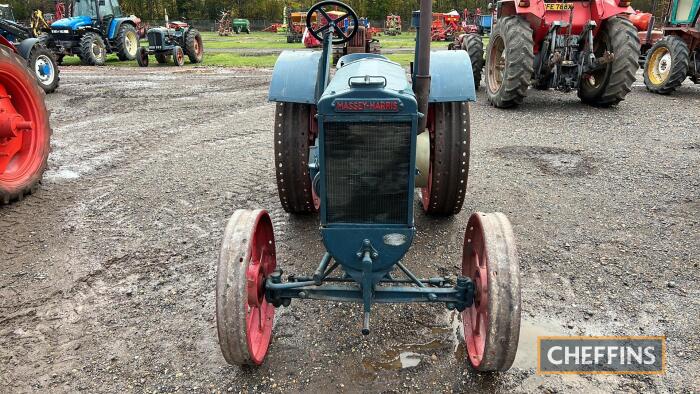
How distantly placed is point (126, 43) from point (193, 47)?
7.90 ft

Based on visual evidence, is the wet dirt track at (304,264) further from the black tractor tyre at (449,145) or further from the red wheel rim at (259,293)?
the black tractor tyre at (449,145)

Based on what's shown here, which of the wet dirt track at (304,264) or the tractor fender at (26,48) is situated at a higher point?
the tractor fender at (26,48)

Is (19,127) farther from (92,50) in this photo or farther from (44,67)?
(92,50)

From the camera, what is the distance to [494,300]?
223cm

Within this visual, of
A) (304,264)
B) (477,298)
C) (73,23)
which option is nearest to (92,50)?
(73,23)

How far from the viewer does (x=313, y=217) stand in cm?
428

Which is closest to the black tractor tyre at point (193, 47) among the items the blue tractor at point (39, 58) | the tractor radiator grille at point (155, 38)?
the tractor radiator grille at point (155, 38)

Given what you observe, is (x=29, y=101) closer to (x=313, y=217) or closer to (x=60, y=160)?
(x=60, y=160)

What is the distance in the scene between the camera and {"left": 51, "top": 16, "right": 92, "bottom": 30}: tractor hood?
1578 centimetres

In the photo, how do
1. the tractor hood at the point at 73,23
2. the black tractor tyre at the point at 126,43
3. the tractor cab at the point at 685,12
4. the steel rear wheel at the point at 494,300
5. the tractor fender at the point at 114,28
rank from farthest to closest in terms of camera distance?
the black tractor tyre at the point at 126,43 → the tractor fender at the point at 114,28 → the tractor hood at the point at 73,23 → the tractor cab at the point at 685,12 → the steel rear wheel at the point at 494,300

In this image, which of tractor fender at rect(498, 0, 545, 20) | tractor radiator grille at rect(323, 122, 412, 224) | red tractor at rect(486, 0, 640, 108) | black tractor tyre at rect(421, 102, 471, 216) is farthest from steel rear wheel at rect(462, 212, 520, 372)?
tractor fender at rect(498, 0, 545, 20)

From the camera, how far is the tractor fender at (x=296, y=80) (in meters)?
3.61

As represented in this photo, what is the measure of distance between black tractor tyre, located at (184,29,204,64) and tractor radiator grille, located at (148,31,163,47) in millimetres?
995

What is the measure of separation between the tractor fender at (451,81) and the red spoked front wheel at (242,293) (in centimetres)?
162
